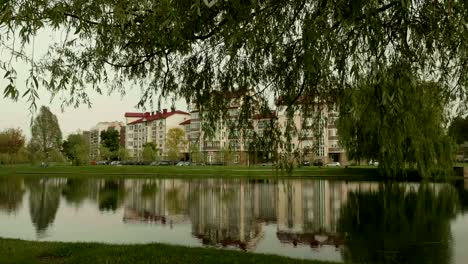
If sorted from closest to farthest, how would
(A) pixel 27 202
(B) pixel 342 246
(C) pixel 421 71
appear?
(C) pixel 421 71 < (B) pixel 342 246 < (A) pixel 27 202

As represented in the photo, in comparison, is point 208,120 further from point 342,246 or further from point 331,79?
point 342,246

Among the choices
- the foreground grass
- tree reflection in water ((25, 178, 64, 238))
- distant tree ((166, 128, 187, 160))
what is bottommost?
tree reflection in water ((25, 178, 64, 238))

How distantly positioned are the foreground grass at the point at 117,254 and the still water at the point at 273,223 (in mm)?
2122

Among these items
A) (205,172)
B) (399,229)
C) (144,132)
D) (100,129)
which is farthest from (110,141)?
(399,229)

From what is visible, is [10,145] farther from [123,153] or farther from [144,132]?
[144,132]

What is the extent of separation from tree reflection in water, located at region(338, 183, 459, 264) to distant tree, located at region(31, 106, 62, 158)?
80.0 m

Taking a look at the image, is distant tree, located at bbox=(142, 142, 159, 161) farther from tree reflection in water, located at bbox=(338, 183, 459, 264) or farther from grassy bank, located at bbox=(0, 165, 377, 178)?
tree reflection in water, located at bbox=(338, 183, 459, 264)

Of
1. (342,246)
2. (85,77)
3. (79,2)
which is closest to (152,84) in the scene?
(85,77)

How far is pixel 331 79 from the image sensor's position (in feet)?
20.0

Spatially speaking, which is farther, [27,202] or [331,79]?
[27,202]

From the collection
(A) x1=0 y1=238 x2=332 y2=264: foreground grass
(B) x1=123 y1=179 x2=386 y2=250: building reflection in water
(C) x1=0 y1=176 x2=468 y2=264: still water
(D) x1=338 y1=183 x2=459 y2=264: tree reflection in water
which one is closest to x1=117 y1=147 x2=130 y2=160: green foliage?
(C) x1=0 y1=176 x2=468 y2=264: still water

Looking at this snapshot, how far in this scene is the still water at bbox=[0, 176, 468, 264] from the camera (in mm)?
13906

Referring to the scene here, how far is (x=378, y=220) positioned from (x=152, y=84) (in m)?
14.6

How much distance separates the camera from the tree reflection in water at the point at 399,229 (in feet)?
42.2
